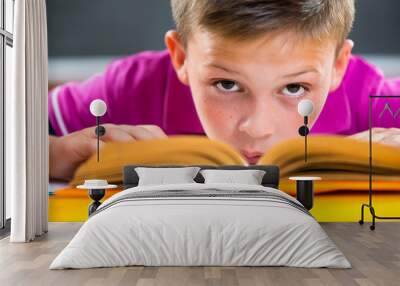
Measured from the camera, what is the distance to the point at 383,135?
848 centimetres

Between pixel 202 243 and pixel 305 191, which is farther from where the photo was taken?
pixel 305 191

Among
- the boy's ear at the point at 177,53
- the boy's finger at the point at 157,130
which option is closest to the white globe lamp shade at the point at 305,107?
the boy's ear at the point at 177,53

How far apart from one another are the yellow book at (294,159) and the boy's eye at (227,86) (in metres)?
0.70

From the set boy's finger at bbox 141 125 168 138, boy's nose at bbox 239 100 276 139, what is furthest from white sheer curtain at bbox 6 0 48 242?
boy's nose at bbox 239 100 276 139

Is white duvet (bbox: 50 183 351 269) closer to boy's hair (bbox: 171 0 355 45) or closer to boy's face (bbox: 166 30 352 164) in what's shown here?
boy's face (bbox: 166 30 352 164)

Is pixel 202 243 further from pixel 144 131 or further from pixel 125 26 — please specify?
pixel 125 26

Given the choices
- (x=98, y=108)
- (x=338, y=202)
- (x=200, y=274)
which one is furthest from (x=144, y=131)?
(x=200, y=274)

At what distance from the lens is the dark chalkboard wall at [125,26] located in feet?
28.2

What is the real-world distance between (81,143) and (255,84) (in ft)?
7.95

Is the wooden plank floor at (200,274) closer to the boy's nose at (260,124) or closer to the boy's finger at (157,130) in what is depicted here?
the boy's nose at (260,124)

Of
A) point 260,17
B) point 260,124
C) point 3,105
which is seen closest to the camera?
point 3,105

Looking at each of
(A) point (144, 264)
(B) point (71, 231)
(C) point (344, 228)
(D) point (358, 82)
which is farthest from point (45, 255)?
(D) point (358, 82)

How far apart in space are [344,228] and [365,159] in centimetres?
108

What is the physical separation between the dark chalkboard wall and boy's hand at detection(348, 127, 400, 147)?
1059 millimetres
